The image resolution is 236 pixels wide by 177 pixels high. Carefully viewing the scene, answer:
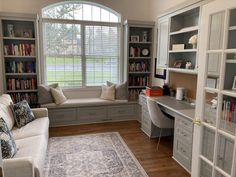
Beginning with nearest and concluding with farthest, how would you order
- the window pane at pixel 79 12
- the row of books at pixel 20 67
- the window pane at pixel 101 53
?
1. the row of books at pixel 20 67
2. the window pane at pixel 79 12
3. the window pane at pixel 101 53

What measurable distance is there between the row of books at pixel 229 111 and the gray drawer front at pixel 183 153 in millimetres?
1159

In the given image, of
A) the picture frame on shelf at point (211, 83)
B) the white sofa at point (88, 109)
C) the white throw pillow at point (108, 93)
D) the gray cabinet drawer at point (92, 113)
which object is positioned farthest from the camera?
the white throw pillow at point (108, 93)

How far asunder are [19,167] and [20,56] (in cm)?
302

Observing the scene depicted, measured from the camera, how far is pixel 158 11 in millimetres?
4484

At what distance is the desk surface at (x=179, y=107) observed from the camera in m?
2.69

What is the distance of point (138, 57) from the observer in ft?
15.8

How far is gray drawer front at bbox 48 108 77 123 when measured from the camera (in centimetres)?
425

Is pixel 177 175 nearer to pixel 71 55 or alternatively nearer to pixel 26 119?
pixel 26 119

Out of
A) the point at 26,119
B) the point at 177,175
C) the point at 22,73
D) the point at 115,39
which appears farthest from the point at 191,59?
the point at 22,73

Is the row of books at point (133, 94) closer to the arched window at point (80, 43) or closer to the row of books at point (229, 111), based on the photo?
the arched window at point (80, 43)

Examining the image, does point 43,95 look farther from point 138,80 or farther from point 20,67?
point 138,80

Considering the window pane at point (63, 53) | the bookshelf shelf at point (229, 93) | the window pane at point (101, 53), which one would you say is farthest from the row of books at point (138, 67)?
the bookshelf shelf at point (229, 93)

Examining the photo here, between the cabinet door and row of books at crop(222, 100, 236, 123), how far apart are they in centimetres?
221

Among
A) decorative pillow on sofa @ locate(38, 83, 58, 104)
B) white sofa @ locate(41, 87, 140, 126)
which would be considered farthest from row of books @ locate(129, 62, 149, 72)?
decorative pillow on sofa @ locate(38, 83, 58, 104)
